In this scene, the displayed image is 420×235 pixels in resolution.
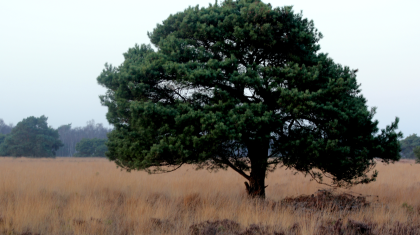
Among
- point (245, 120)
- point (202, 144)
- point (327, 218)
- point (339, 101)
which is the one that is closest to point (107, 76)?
point (202, 144)

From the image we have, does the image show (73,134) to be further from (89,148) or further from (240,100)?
(240,100)

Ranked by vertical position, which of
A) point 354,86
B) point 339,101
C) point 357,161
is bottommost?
point 357,161

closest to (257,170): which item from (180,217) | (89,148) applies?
(180,217)

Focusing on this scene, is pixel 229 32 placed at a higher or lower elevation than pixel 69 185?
higher

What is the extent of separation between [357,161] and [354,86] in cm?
221

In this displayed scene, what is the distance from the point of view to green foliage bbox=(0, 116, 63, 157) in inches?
1684

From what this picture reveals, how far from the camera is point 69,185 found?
12383 mm

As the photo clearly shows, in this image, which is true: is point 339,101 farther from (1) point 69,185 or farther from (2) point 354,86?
(1) point 69,185

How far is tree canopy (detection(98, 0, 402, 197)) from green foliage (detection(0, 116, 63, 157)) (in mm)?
39269

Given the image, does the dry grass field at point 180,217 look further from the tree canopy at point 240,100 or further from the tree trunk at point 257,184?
the tree canopy at point 240,100

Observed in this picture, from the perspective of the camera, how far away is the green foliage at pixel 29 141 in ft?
140

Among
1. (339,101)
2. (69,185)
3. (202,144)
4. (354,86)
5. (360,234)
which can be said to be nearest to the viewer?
(360,234)

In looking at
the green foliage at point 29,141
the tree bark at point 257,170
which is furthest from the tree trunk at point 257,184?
the green foliage at point 29,141

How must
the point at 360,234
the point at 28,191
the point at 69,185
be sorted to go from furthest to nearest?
1. the point at 69,185
2. the point at 28,191
3. the point at 360,234
